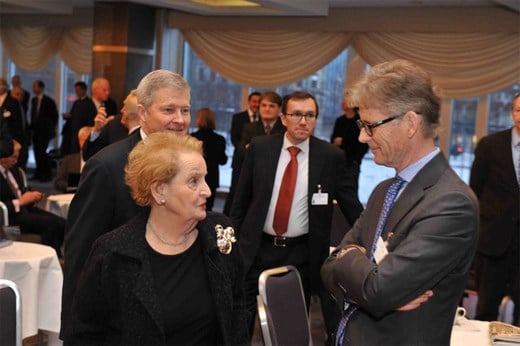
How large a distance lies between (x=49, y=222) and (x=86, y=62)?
7.31 metres

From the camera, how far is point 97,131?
6.45 metres

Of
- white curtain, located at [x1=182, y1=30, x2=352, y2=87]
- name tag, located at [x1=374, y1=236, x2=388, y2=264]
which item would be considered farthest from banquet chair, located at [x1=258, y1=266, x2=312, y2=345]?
white curtain, located at [x1=182, y1=30, x2=352, y2=87]

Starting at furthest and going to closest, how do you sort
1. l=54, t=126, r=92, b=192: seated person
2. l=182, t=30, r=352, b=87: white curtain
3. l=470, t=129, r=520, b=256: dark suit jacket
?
l=182, t=30, r=352, b=87: white curtain
l=54, t=126, r=92, b=192: seated person
l=470, t=129, r=520, b=256: dark suit jacket

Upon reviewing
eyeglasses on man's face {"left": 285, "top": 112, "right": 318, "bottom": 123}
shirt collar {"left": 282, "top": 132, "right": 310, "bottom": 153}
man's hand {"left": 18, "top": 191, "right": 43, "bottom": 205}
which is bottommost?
man's hand {"left": 18, "top": 191, "right": 43, "bottom": 205}

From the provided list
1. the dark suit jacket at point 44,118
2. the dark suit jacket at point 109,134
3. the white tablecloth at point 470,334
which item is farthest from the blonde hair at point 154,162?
the dark suit jacket at point 44,118

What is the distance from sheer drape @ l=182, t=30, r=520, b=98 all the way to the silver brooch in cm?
826

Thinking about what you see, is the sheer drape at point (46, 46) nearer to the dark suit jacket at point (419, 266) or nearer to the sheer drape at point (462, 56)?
the sheer drape at point (462, 56)

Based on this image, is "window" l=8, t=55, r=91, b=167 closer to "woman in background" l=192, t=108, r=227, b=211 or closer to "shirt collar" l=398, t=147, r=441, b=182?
"woman in background" l=192, t=108, r=227, b=211

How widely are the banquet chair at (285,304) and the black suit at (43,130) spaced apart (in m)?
11.1

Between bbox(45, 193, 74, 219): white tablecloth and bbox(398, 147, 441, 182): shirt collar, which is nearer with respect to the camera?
bbox(398, 147, 441, 182): shirt collar

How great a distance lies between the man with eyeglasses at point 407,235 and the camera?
2.09m

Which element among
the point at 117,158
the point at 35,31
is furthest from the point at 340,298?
the point at 35,31

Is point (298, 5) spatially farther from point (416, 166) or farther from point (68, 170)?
point (416, 166)

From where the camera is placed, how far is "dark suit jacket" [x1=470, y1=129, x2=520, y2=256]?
5.18 m
